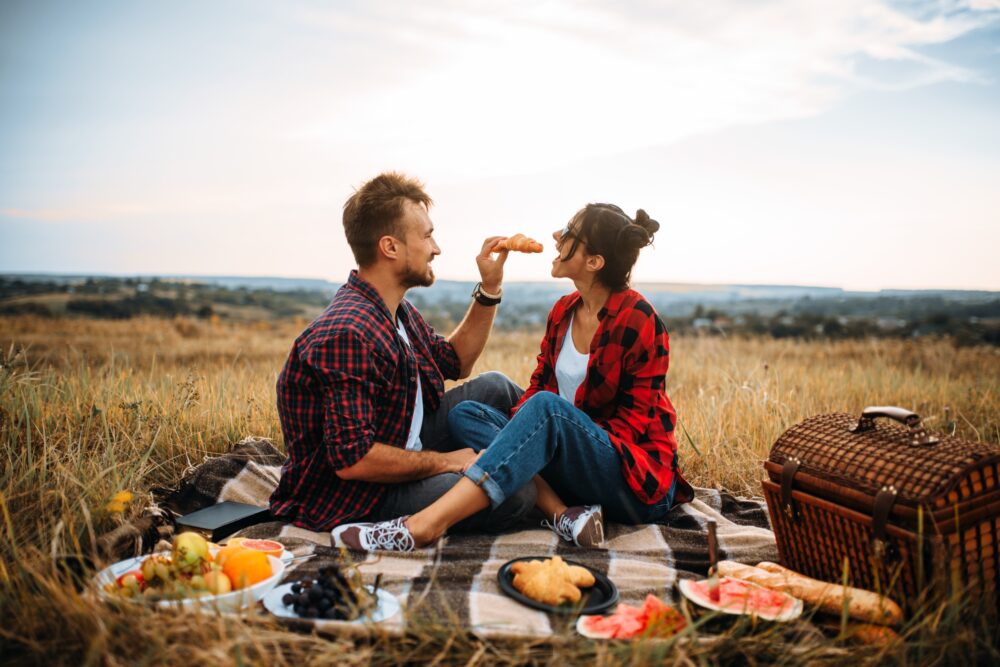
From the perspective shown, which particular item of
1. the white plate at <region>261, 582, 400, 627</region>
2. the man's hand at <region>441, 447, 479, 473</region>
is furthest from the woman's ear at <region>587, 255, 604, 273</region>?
the white plate at <region>261, 582, 400, 627</region>

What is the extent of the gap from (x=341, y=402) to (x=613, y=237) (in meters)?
1.93

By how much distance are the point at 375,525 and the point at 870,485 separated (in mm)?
2360

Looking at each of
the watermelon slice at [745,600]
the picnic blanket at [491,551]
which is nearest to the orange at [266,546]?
the picnic blanket at [491,551]

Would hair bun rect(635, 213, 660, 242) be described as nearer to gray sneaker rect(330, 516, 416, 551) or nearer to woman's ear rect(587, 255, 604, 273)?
woman's ear rect(587, 255, 604, 273)

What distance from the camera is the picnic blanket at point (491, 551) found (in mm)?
2727

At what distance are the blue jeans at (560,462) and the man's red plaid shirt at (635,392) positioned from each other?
0.10 metres

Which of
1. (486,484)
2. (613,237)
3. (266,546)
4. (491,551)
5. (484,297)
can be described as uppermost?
(613,237)

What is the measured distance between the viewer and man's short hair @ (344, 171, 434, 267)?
3859 millimetres

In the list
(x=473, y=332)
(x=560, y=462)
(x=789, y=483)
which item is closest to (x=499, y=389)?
(x=473, y=332)

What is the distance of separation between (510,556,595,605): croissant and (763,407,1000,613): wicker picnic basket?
1.07m

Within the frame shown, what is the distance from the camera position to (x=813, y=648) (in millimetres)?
2352

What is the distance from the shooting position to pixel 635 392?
3.83 meters

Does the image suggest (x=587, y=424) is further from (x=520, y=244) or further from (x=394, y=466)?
(x=520, y=244)

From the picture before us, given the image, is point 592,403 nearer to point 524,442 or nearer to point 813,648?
point 524,442
